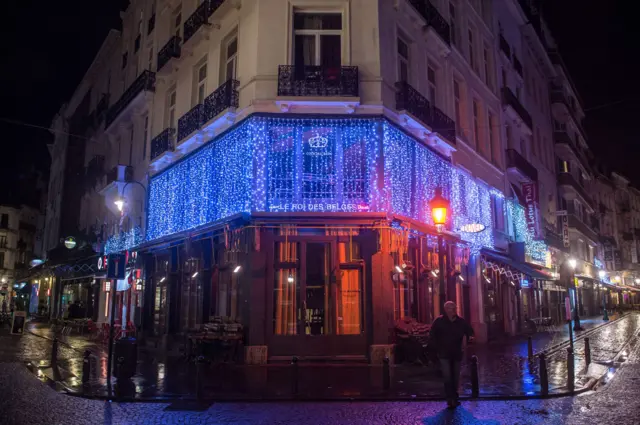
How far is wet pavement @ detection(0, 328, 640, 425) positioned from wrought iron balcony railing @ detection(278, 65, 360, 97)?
865 cm

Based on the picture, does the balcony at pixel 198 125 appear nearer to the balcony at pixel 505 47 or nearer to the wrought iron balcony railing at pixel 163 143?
the wrought iron balcony railing at pixel 163 143

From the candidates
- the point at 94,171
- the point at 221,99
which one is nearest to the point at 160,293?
the point at 221,99

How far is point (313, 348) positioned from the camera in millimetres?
14125

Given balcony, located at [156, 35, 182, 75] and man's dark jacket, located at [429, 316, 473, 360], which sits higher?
balcony, located at [156, 35, 182, 75]

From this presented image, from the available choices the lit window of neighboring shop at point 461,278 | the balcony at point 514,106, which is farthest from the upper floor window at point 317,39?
the balcony at point 514,106

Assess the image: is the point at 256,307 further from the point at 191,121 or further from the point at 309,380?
the point at 191,121

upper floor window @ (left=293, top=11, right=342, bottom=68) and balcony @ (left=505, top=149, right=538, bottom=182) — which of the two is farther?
balcony @ (left=505, top=149, right=538, bottom=182)

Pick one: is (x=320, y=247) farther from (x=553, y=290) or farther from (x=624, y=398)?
(x=553, y=290)

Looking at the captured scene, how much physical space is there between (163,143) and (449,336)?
48.5 ft

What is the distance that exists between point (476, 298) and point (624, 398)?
11.6 meters

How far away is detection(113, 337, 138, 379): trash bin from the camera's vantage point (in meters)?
11.4

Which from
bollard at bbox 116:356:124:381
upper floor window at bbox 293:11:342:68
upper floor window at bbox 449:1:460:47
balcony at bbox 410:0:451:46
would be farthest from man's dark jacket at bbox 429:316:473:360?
upper floor window at bbox 449:1:460:47

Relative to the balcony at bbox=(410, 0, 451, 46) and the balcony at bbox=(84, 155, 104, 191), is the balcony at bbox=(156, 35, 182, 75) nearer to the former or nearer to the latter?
the balcony at bbox=(410, 0, 451, 46)

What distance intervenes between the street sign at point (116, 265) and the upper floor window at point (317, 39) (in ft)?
24.7
